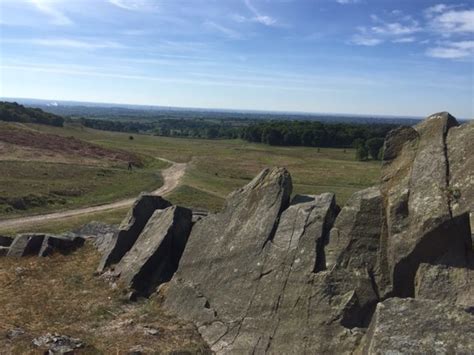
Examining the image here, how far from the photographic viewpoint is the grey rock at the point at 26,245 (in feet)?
87.8

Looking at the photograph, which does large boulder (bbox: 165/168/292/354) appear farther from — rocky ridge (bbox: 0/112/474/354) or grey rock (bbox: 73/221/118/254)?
grey rock (bbox: 73/221/118/254)

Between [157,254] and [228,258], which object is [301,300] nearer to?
[228,258]

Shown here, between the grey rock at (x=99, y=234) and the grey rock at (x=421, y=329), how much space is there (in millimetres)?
17012

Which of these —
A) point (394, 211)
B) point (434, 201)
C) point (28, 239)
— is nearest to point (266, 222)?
point (394, 211)

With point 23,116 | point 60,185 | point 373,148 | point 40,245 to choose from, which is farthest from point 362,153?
point 40,245

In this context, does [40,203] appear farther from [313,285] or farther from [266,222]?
[313,285]

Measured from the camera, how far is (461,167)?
50.9ft

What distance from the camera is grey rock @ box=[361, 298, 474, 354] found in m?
11.4

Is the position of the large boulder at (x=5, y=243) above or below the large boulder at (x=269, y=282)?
below

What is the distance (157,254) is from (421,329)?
1280 centimetres

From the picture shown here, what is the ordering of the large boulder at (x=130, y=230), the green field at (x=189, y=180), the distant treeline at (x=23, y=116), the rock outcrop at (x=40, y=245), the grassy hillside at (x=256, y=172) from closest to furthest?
the large boulder at (x=130, y=230) → the rock outcrop at (x=40, y=245) → the green field at (x=189, y=180) → the grassy hillside at (x=256, y=172) → the distant treeline at (x=23, y=116)

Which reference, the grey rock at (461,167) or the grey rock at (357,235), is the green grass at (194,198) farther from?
the grey rock at (461,167)

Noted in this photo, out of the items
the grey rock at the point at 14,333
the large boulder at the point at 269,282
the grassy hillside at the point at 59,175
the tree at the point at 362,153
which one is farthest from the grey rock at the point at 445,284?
the tree at the point at 362,153

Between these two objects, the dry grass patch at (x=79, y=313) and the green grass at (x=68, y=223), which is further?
the green grass at (x=68, y=223)
